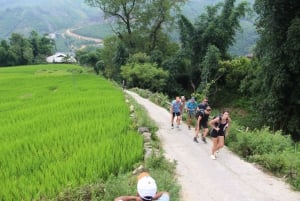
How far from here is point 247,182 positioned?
10070mm

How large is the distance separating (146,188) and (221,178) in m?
5.49

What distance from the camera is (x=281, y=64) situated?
2002 centimetres

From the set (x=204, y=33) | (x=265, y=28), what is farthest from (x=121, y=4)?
(x=265, y=28)

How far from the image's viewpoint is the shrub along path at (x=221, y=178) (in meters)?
9.10

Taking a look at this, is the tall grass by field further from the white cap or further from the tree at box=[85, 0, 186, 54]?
the tree at box=[85, 0, 186, 54]

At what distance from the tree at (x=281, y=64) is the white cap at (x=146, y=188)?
51.1ft

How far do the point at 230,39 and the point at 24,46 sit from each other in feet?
169

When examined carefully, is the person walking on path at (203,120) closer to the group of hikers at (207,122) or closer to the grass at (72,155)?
the group of hikers at (207,122)

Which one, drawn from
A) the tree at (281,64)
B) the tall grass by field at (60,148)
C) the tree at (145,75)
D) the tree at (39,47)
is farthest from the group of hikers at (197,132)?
the tree at (39,47)

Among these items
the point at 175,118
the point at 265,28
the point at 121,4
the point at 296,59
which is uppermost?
the point at 121,4

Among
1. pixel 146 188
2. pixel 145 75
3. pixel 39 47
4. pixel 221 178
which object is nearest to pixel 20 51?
pixel 39 47

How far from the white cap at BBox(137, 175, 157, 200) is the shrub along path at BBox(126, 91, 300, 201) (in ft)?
11.9

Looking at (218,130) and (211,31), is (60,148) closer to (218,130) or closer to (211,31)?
(218,130)

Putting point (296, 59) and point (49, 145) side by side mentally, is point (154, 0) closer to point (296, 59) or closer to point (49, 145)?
point (296, 59)
